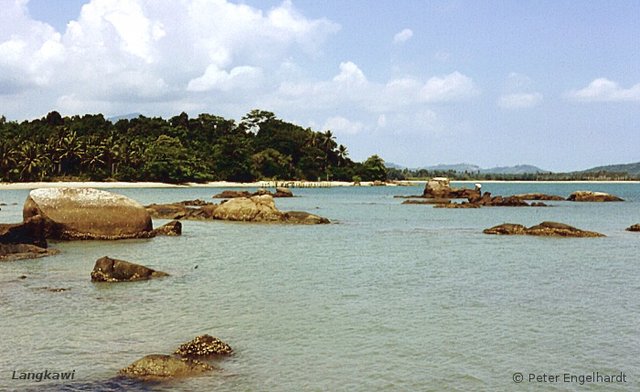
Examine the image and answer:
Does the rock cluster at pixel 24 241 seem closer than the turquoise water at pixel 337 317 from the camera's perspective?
No

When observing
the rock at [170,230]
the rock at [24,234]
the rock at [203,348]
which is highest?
the rock at [24,234]

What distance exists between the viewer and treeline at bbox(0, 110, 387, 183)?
10462cm

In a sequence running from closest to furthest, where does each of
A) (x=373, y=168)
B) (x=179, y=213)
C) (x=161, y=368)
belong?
(x=161, y=368) → (x=179, y=213) → (x=373, y=168)

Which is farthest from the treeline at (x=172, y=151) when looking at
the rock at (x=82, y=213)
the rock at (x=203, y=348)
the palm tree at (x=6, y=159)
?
the rock at (x=203, y=348)

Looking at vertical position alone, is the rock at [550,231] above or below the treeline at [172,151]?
below

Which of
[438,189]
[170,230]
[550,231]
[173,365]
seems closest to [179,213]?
[170,230]

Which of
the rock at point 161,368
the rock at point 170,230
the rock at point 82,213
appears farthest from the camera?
the rock at point 170,230

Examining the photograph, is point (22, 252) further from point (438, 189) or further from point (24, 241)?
point (438, 189)

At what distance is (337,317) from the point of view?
1209cm

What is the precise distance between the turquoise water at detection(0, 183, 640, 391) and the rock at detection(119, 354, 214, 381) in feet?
0.86

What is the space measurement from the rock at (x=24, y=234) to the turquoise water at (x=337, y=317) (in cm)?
90

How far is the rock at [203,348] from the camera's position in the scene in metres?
9.38

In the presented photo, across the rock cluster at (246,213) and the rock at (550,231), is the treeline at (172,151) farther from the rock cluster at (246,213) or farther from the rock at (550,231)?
the rock at (550,231)

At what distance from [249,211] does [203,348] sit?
28604mm
